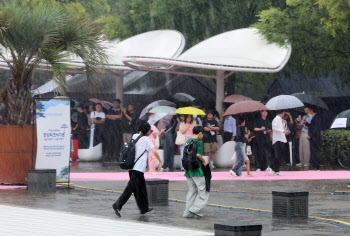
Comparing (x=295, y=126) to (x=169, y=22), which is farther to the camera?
(x=169, y=22)

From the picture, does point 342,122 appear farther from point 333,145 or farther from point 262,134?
point 333,145

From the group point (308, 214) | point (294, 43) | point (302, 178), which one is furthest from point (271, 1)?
point (308, 214)

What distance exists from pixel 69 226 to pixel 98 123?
1619cm

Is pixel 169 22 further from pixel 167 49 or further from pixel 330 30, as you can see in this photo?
pixel 330 30

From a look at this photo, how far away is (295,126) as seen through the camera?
84.1ft

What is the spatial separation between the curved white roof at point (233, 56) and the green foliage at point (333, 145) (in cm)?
314

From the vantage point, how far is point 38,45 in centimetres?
1727

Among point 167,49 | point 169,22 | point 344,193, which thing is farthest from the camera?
point 169,22

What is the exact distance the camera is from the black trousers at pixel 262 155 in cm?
2178

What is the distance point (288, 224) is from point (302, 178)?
9132 mm

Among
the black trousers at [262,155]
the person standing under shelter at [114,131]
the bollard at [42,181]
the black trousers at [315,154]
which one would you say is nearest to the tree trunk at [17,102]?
the bollard at [42,181]

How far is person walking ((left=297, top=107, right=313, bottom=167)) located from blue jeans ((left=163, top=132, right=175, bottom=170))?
452cm

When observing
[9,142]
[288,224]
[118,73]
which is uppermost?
[118,73]

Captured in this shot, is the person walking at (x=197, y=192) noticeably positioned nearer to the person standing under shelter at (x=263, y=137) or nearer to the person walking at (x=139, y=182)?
the person walking at (x=139, y=182)
